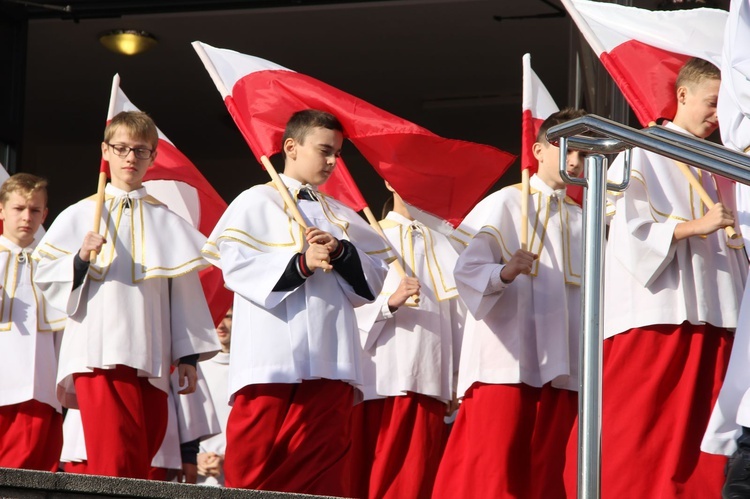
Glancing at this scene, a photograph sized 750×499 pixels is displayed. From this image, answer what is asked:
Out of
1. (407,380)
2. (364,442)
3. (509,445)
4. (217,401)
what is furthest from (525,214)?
(217,401)

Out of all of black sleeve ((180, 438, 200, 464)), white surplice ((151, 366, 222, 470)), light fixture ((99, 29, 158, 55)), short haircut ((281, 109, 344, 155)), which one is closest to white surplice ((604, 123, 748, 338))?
short haircut ((281, 109, 344, 155))

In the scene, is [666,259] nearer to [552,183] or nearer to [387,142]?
[552,183]

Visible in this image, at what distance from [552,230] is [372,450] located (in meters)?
1.47

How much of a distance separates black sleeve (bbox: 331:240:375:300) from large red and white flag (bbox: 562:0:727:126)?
1376mm

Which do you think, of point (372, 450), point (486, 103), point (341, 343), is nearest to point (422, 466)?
point (372, 450)

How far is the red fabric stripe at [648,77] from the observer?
5.94 meters

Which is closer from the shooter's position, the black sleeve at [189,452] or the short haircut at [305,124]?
the short haircut at [305,124]

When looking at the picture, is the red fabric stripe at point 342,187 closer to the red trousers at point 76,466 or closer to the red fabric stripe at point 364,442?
the red fabric stripe at point 364,442

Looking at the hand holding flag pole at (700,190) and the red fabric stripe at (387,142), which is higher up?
the red fabric stripe at (387,142)

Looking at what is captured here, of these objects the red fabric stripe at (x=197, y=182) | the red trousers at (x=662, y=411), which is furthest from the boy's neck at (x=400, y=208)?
the red trousers at (x=662, y=411)

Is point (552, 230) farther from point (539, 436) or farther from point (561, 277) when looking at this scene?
point (539, 436)

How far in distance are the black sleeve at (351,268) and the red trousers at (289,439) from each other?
39 cm

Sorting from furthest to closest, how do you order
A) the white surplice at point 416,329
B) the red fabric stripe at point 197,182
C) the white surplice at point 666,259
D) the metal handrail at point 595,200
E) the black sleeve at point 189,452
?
the black sleeve at point 189,452, the red fabric stripe at point 197,182, the white surplice at point 416,329, the white surplice at point 666,259, the metal handrail at point 595,200

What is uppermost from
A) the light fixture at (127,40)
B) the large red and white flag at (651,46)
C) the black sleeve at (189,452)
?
the light fixture at (127,40)
